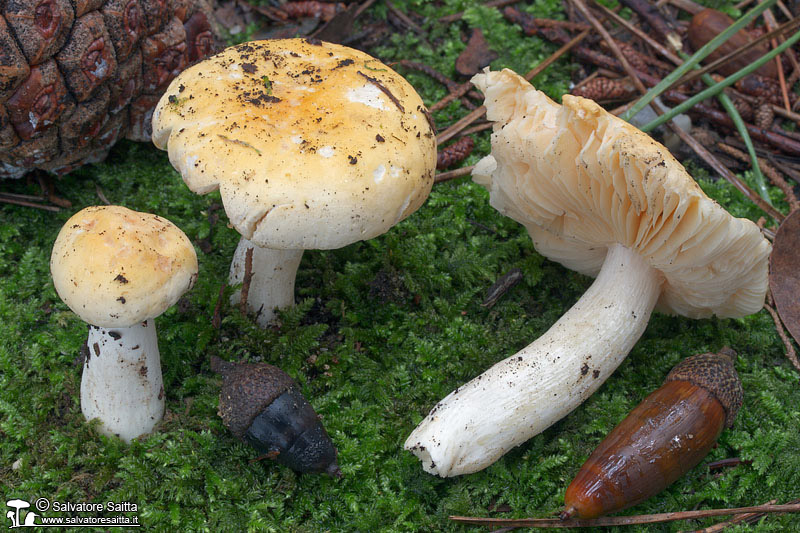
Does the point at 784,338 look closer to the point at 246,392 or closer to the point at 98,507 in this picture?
the point at 246,392

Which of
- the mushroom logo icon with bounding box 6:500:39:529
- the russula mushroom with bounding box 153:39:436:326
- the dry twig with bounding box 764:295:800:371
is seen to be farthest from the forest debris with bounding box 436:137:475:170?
the mushroom logo icon with bounding box 6:500:39:529

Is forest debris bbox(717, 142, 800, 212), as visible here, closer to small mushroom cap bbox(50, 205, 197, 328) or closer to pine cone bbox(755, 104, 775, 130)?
pine cone bbox(755, 104, 775, 130)

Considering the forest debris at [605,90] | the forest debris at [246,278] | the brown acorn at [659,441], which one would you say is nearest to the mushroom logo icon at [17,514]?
the forest debris at [246,278]

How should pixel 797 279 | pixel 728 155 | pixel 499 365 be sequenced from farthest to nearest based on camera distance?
pixel 728 155 → pixel 797 279 → pixel 499 365

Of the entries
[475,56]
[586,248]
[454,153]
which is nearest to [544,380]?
[586,248]

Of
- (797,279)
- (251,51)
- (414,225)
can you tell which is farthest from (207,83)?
(797,279)

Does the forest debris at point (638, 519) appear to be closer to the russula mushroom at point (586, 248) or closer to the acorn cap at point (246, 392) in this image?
the russula mushroom at point (586, 248)

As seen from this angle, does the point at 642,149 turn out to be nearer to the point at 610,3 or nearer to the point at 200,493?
the point at 200,493

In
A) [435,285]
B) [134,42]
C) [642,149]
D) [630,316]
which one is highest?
[642,149]
